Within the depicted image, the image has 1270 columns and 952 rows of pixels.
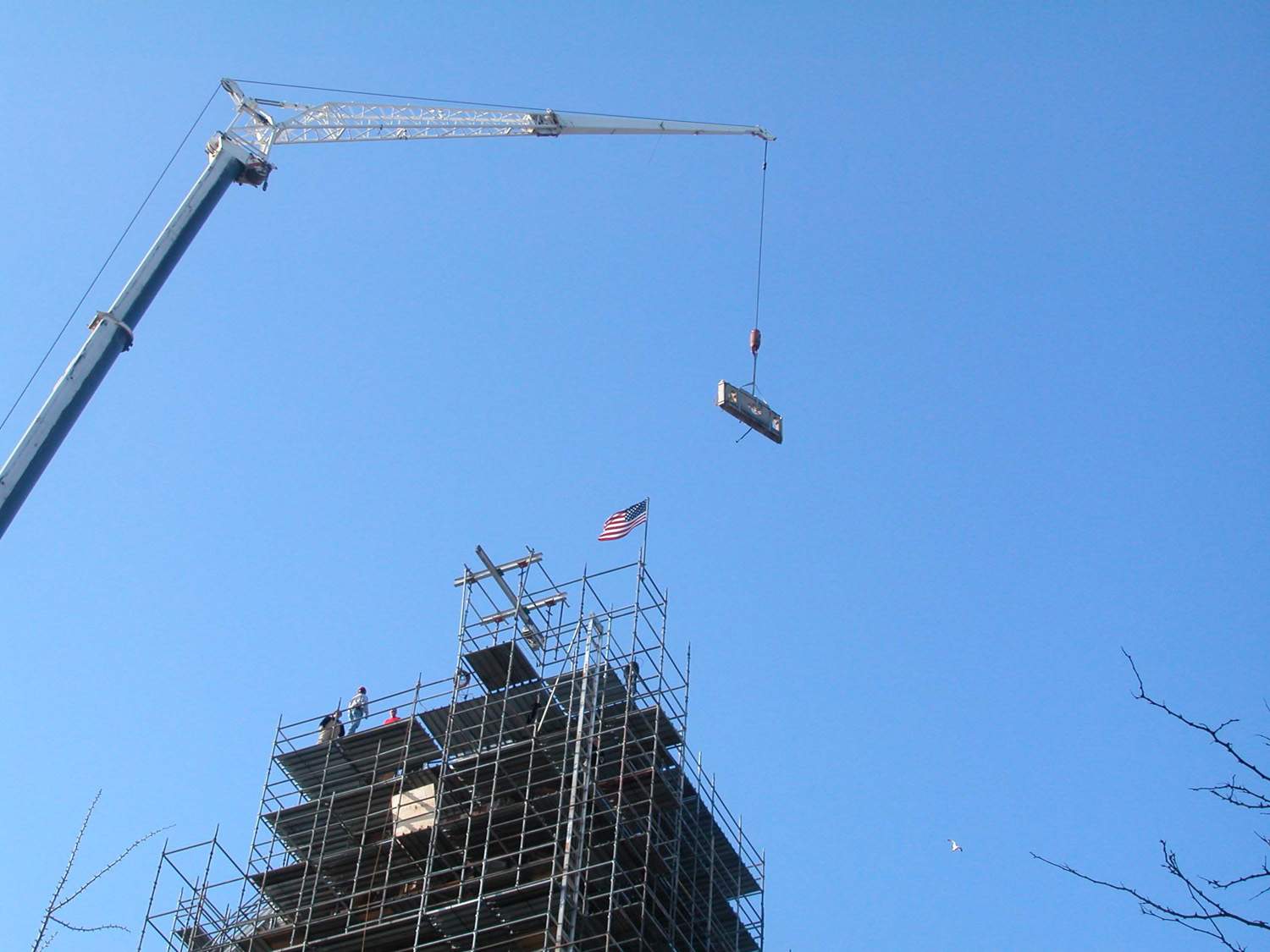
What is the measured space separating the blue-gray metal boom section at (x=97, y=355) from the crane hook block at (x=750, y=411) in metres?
14.1

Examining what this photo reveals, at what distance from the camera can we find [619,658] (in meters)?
41.7

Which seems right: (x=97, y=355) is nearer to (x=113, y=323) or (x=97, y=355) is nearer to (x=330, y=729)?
(x=113, y=323)

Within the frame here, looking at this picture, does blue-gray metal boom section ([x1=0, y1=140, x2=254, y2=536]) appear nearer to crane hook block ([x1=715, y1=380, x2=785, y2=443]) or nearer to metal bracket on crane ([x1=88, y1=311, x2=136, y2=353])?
metal bracket on crane ([x1=88, y1=311, x2=136, y2=353])

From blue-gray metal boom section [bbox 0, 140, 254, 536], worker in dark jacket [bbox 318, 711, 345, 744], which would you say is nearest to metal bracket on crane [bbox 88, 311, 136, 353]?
blue-gray metal boom section [bbox 0, 140, 254, 536]

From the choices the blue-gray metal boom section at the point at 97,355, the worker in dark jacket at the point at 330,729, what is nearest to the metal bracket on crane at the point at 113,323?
the blue-gray metal boom section at the point at 97,355

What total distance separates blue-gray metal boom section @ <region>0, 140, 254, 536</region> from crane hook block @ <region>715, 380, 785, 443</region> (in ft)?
46.2

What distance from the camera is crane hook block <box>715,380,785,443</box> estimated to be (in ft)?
158

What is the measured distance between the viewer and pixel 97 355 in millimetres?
34406

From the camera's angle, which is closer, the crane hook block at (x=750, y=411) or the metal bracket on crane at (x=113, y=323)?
the metal bracket on crane at (x=113, y=323)

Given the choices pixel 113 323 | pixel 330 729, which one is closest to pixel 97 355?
pixel 113 323

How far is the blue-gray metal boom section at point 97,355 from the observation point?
31.2 meters

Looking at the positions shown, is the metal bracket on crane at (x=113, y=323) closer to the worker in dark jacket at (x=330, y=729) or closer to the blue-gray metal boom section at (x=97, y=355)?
the blue-gray metal boom section at (x=97, y=355)

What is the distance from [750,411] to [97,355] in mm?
19754

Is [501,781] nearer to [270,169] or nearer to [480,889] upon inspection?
[480,889]
